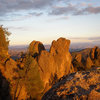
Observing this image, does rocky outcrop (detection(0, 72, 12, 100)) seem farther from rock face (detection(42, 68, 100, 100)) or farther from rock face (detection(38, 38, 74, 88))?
rock face (detection(42, 68, 100, 100))

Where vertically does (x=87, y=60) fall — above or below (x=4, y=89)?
below

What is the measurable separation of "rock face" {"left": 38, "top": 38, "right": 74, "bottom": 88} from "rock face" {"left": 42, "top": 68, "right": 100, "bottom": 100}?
36.6 m

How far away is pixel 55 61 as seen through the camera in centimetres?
4959

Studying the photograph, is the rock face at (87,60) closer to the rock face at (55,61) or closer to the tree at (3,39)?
the rock face at (55,61)

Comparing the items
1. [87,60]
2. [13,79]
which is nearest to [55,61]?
[13,79]

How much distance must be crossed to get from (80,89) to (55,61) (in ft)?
143

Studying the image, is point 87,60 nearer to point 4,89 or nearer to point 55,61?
point 55,61

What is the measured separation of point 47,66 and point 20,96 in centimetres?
1441

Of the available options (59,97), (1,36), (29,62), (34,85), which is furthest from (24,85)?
(59,97)

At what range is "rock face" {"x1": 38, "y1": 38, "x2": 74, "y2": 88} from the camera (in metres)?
44.5

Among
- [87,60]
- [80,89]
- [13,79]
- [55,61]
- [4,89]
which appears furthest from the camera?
[87,60]

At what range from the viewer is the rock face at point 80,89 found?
5.63m

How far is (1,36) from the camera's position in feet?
120

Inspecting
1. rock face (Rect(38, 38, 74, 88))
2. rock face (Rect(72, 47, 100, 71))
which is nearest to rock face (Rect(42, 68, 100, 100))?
rock face (Rect(38, 38, 74, 88))
